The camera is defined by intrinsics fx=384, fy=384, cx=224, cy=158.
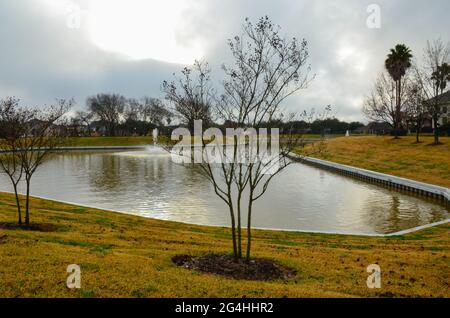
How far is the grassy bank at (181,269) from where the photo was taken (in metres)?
7.33

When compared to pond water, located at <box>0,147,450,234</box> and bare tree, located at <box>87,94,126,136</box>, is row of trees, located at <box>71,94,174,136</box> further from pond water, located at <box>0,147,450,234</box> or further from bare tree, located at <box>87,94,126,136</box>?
pond water, located at <box>0,147,450,234</box>

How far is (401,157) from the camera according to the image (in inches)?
1801

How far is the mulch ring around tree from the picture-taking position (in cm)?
926

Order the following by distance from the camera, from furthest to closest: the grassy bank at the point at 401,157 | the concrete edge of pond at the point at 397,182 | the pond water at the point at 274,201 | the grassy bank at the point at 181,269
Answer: the grassy bank at the point at 401,157 < the concrete edge of pond at the point at 397,182 < the pond water at the point at 274,201 < the grassy bank at the point at 181,269

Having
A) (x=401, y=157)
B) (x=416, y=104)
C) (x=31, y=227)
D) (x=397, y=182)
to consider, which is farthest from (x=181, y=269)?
(x=416, y=104)

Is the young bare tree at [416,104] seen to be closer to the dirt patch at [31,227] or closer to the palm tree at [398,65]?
the palm tree at [398,65]

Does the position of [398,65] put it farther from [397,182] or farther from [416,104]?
[397,182]

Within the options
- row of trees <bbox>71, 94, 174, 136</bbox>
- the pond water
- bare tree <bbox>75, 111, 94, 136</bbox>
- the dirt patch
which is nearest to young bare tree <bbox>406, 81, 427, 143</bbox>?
the pond water

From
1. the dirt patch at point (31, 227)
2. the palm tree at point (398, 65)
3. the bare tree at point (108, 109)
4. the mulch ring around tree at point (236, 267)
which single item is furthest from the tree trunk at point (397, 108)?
the bare tree at point (108, 109)

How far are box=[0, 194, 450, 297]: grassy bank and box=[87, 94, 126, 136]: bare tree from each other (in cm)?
11526

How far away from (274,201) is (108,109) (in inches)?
4372

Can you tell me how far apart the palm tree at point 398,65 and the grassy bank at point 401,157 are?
6545 mm
